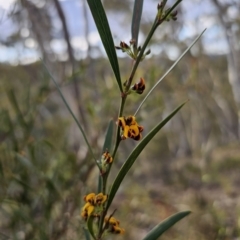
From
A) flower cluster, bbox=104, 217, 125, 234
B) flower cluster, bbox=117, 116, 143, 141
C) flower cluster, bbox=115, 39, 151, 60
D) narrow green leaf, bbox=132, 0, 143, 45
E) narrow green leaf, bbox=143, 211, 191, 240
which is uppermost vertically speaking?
narrow green leaf, bbox=132, 0, 143, 45

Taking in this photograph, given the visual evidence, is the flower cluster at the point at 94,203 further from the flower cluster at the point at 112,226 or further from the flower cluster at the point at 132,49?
the flower cluster at the point at 132,49

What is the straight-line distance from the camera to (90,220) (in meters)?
0.36

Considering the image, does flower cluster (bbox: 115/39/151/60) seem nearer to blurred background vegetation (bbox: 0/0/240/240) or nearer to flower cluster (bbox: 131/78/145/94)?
flower cluster (bbox: 131/78/145/94)

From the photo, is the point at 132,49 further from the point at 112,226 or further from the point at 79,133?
the point at 79,133

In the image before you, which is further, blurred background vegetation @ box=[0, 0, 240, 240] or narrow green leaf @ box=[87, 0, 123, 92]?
blurred background vegetation @ box=[0, 0, 240, 240]

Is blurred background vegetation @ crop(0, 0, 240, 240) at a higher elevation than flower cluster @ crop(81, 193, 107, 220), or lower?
higher

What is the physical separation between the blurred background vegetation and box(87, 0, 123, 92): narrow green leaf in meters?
0.20

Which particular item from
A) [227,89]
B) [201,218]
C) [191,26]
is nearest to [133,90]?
[201,218]

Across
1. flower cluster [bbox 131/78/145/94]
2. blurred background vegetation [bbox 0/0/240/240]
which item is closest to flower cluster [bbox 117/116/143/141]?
flower cluster [bbox 131/78/145/94]

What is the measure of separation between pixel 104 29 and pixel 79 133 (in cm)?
223

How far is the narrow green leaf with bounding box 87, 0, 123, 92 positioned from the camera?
335mm

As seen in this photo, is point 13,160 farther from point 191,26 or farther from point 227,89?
point 227,89

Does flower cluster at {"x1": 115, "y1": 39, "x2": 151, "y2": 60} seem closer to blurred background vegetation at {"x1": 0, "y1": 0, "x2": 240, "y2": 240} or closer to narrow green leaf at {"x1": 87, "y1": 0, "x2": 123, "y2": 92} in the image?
narrow green leaf at {"x1": 87, "y1": 0, "x2": 123, "y2": 92}

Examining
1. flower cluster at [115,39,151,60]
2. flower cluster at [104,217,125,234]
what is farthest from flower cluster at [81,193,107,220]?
flower cluster at [115,39,151,60]
